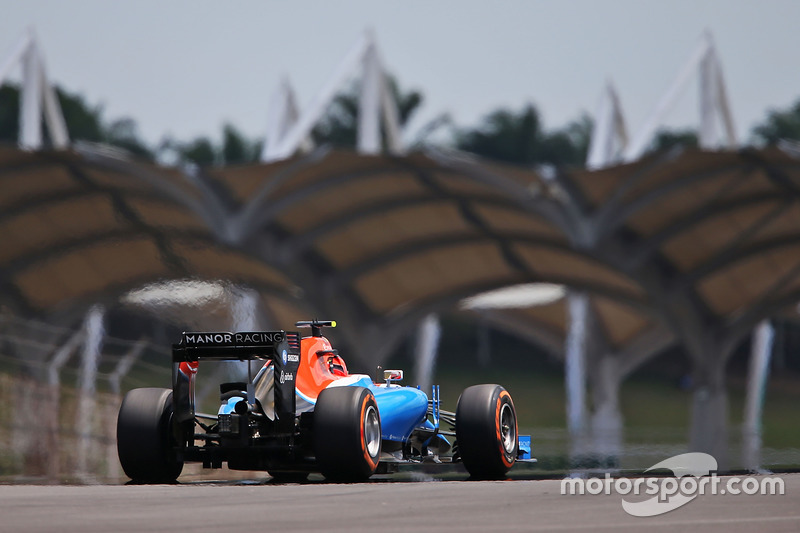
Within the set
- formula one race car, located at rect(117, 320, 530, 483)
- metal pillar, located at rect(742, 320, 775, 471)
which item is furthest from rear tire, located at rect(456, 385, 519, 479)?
metal pillar, located at rect(742, 320, 775, 471)

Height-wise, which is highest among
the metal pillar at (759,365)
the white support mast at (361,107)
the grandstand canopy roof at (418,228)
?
the white support mast at (361,107)

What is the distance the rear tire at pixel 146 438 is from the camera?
10961 millimetres

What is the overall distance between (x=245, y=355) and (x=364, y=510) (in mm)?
3367

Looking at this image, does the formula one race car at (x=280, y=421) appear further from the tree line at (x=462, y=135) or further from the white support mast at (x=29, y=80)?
the tree line at (x=462, y=135)

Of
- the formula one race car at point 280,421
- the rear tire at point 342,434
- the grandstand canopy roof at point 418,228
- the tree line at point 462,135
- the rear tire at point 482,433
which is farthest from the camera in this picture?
the tree line at point 462,135

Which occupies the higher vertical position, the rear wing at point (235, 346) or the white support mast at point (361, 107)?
the white support mast at point (361, 107)

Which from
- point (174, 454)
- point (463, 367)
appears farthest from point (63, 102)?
point (174, 454)

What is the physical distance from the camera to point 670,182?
1385 inches

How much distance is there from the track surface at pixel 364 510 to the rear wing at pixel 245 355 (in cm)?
105

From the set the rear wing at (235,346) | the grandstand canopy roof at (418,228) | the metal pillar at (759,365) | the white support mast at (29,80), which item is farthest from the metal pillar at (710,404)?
the rear wing at (235,346)

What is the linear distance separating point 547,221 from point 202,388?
64.5 feet

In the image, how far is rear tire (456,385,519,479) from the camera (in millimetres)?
11609

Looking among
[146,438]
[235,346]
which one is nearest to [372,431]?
[235,346]

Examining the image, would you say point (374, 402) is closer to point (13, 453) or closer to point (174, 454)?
point (174, 454)
